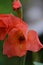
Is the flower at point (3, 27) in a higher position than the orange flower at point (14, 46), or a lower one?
higher

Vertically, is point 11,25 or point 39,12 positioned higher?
point 11,25

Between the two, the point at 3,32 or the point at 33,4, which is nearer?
the point at 3,32

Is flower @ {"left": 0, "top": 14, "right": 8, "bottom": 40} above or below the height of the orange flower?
above

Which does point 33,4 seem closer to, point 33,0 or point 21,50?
point 33,0

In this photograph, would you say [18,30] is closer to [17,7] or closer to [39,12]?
[17,7]

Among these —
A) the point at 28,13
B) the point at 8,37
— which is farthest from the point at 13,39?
the point at 28,13

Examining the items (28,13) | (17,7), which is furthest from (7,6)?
(28,13)

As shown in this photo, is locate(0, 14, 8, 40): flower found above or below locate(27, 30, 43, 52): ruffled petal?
above

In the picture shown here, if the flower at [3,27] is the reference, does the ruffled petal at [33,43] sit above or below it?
below
